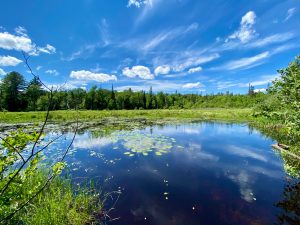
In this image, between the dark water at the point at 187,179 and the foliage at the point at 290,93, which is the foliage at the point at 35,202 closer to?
the dark water at the point at 187,179

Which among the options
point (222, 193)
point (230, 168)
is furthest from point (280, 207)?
point (230, 168)

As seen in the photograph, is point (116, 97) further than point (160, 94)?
No

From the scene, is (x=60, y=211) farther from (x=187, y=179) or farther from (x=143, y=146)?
(x=143, y=146)

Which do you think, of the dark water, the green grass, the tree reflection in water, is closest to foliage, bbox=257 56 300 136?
the tree reflection in water

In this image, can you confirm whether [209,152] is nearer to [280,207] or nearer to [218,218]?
[280,207]

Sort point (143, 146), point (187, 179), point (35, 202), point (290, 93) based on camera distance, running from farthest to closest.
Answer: point (143, 146) → point (187, 179) → point (290, 93) → point (35, 202)

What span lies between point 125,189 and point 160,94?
82.8m

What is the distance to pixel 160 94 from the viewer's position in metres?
89.3

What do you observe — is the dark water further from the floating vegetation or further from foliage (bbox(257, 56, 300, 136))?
foliage (bbox(257, 56, 300, 136))

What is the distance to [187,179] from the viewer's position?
8.39m

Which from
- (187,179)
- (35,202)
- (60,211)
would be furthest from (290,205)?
(35,202)

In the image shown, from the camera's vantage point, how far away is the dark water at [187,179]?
5844 mm

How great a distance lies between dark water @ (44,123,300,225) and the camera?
584cm

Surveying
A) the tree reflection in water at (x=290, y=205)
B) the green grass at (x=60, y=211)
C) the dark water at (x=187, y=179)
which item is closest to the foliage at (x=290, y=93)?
the tree reflection in water at (x=290, y=205)
